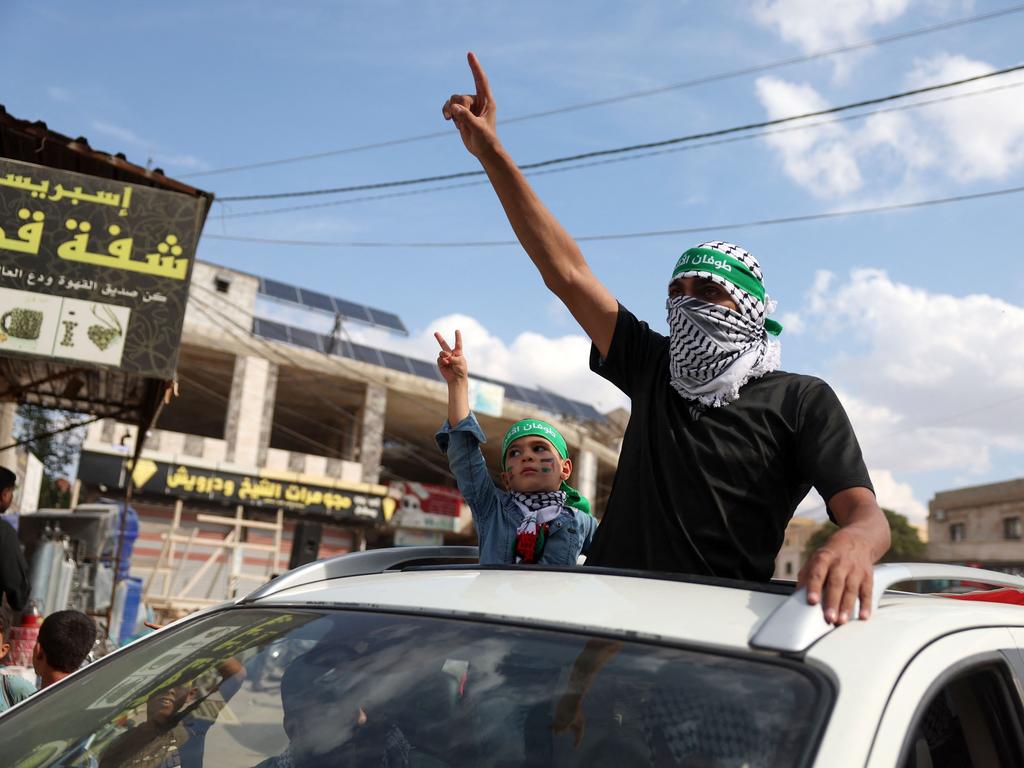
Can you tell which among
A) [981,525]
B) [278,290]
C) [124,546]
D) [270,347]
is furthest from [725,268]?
[981,525]

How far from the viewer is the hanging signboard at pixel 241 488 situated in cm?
2170

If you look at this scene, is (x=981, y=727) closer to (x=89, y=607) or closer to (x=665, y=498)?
(x=665, y=498)

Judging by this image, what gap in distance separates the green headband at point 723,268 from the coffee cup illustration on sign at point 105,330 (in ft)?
20.0

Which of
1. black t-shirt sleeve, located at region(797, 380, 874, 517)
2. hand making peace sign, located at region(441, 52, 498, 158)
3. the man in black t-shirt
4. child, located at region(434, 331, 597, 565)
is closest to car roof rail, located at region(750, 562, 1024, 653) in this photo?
the man in black t-shirt

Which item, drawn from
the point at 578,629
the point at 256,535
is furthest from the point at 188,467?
the point at 578,629

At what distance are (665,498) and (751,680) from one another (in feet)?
2.79

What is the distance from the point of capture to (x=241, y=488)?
912 inches

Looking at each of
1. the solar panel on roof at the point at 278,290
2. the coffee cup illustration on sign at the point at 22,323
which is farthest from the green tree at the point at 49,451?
the coffee cup illustration on sign at the point at 22,323

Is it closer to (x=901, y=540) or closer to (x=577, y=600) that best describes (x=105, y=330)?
(x=577, y=600)

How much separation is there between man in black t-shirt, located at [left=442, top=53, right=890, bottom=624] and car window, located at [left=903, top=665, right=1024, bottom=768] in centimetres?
37

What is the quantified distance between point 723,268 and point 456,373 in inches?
43.5

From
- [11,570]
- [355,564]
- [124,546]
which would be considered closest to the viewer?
[355,564]

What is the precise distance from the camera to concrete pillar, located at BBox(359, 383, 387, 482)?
25938 millimetres

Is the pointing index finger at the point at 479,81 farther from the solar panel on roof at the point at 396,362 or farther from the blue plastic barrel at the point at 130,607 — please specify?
the solar panel on roof at the point at 396,362
